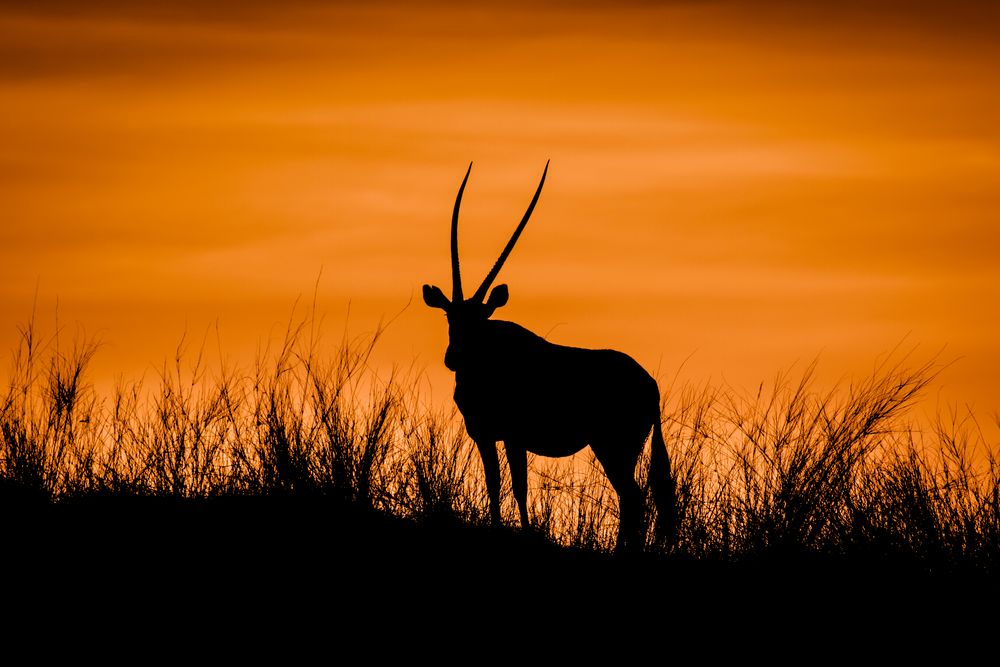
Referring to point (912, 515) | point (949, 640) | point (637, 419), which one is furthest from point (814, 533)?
point (637, 419)

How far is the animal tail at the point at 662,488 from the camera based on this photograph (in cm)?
893

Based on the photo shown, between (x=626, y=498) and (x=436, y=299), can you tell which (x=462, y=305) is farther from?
(x=626, y=498)

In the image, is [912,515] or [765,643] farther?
[912,515]

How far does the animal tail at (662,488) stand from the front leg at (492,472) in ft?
3.79

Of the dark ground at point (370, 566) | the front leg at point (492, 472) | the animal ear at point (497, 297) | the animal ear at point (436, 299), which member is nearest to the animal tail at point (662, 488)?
the dark ground at point (370, 566)

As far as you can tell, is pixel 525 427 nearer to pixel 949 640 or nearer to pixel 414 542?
pixel 414 542

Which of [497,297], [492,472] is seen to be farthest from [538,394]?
[492,472]

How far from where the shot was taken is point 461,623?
7.01 metres

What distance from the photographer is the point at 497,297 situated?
10.7 metres

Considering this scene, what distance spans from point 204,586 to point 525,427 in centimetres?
386

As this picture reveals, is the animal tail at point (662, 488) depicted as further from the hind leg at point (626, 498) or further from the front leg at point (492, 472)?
the front leg at point (492, 472)

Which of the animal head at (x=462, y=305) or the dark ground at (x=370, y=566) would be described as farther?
the animal head at (x=462, y=305)

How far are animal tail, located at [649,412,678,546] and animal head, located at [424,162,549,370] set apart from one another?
1655 millimetres

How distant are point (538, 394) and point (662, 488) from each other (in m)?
1.37
